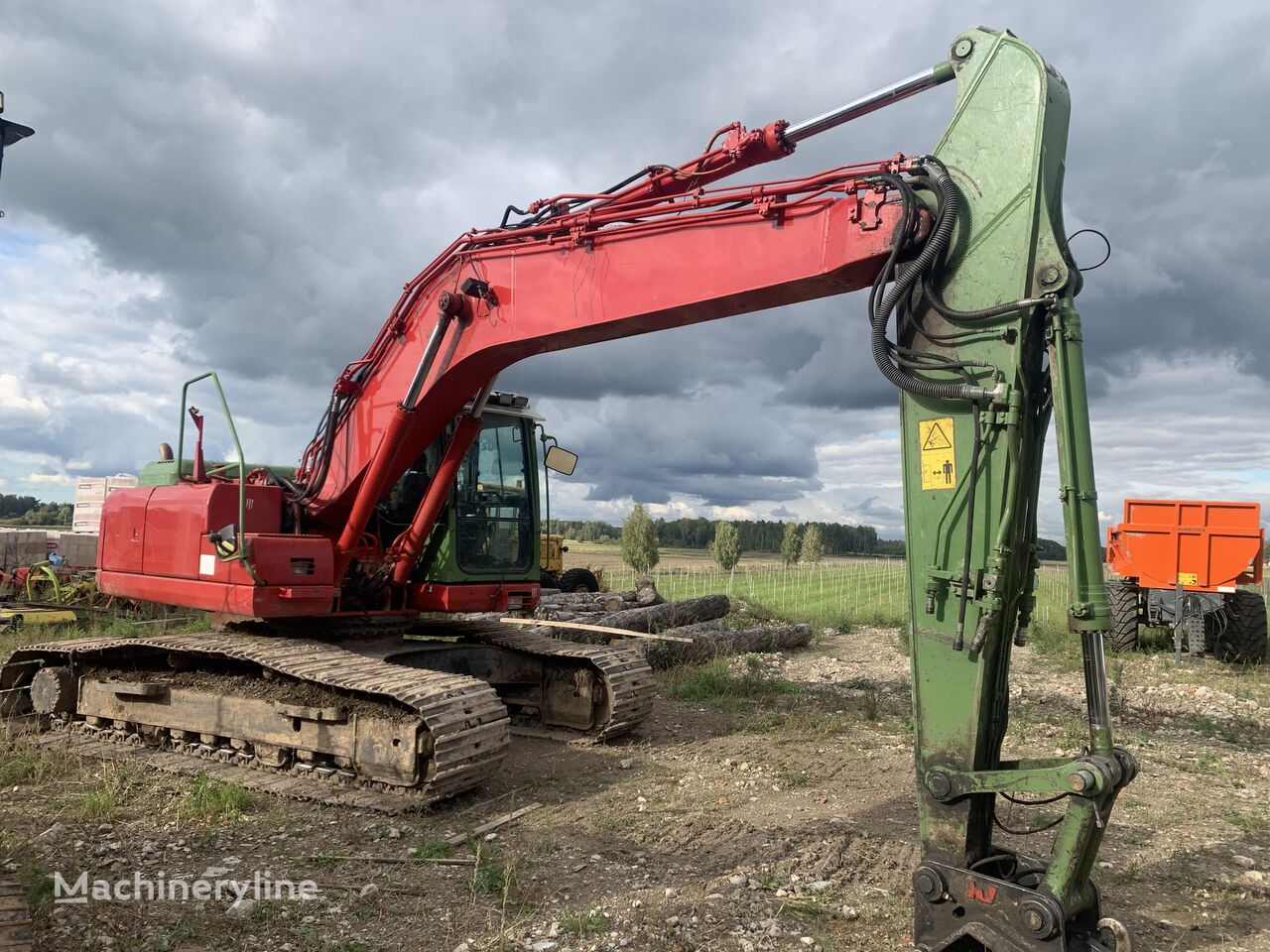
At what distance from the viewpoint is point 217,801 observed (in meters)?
5.91

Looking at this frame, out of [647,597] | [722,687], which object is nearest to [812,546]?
[647,597]

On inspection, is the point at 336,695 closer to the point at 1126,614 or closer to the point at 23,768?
the point at 23,768

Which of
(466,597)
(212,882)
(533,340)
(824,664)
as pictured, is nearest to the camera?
(212,882)

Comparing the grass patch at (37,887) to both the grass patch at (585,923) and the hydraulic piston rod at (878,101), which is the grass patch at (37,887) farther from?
the hydraulic piston rod at (878,101)

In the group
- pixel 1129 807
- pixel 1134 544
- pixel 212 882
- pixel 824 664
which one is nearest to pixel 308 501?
pixel 212 882

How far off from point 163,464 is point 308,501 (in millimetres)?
1673

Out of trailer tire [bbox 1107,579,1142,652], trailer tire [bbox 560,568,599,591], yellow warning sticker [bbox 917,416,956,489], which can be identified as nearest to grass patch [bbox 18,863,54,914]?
yellow warning sticker [bbox 917,416,956,489]

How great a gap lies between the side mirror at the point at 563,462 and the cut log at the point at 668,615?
4838mm

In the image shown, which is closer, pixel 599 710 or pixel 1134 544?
pixel 599 710

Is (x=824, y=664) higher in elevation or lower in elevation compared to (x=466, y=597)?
lower

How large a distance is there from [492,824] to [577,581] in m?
13.8

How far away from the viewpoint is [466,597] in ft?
26.3

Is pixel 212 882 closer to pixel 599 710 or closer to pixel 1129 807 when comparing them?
pixel 599 710

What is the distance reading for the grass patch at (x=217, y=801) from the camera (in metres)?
5.74
